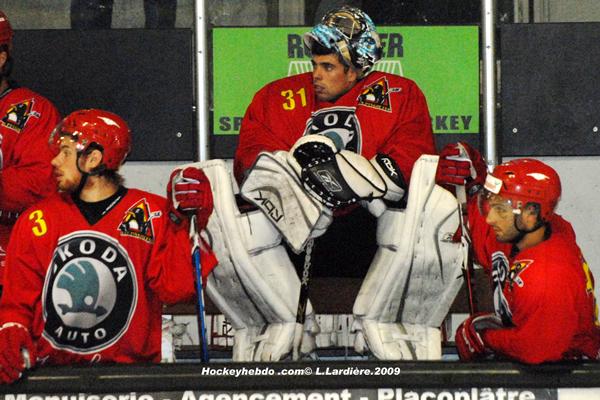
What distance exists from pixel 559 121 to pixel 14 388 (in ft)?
9.70

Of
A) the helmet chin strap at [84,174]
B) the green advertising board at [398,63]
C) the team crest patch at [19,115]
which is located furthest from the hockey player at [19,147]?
the green advertising board at [398,63]

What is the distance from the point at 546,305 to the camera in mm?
3801

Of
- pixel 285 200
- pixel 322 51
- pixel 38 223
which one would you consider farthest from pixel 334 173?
pixel 38 223

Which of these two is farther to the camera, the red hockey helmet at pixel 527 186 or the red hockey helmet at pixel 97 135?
the red hockey helmet at pixel 97 135

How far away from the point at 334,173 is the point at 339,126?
500 mm

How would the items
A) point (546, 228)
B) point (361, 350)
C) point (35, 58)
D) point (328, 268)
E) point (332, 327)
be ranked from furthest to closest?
1. point (35, 58)
2. point (332, 327)
3. point (328, 268)
4. point (361, 350)
5. point (546, 228)

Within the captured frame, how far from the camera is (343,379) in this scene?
3.64 metres

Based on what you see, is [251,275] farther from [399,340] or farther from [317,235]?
[399,340]

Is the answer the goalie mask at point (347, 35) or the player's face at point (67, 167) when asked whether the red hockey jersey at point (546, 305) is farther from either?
the player's face at point (67, 167)

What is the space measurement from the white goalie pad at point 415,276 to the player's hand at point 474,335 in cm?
16

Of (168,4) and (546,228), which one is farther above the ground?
(168,4)

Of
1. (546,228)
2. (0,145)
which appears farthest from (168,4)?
(546,228)

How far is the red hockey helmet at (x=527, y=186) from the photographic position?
3.98 m

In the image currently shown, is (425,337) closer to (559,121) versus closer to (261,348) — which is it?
(261,348)
